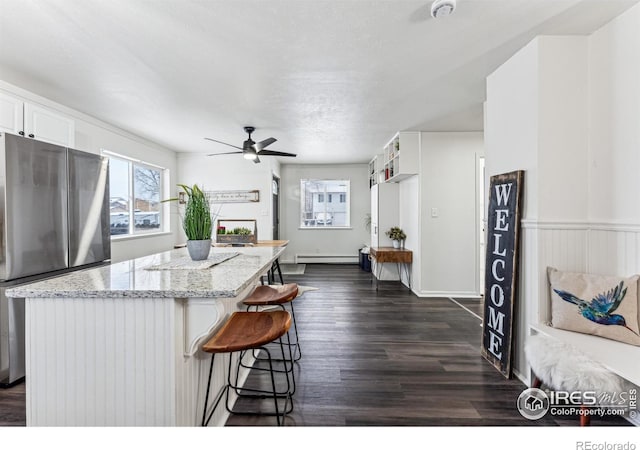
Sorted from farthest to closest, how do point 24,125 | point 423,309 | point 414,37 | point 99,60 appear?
point 423,309, point 24,125, point 99,60, point 414,37

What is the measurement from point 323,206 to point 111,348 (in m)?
6.35

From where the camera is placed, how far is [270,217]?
6.06m

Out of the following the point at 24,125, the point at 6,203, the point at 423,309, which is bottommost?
the point at 423,309

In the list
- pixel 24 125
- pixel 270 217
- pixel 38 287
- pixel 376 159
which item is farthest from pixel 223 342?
pixel 376 159

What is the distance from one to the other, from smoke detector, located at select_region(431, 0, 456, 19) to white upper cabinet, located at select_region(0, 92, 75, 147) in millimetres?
3235

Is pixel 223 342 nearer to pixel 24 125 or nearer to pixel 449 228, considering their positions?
pixel 24 125

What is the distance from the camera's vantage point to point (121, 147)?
170 inches

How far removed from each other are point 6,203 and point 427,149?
4362mm

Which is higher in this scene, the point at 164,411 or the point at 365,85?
the point at 365,85

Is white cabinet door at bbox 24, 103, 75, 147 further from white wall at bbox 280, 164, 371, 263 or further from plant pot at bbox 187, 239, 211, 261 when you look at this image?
white wall at bbox 280, 164, 371, 263

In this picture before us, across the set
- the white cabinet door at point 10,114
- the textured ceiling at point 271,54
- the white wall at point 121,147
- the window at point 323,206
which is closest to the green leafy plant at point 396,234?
the textured ceiling at point 271,54

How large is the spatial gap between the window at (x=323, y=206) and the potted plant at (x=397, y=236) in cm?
229

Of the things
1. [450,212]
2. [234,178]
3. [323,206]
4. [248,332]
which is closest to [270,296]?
[248,332]

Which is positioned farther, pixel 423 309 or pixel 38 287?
pixel 423 309
